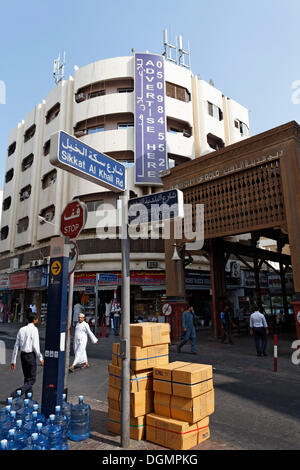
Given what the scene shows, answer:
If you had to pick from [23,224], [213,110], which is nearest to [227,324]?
[213,110]

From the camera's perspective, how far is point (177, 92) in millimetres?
27203

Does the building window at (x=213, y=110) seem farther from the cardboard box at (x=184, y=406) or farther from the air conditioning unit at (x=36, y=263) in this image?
the cardboard box at (x=184, y=406)

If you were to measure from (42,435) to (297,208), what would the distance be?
11340mm

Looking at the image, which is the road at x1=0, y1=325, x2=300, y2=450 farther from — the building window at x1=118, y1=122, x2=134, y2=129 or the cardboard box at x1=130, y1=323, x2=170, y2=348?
the building window at x1=118, y1=122, x2=134, y2=129

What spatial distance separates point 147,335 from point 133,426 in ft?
4.13

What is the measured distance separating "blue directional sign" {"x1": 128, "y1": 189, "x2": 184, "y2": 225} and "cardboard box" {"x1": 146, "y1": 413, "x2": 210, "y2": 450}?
2790 millimetres

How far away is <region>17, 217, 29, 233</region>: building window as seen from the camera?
99.9ft

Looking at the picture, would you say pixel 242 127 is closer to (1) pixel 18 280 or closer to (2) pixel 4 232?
(1) pixel 18 280

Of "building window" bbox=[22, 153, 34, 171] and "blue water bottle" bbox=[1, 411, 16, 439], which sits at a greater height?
"building window" bbox=[22, 153, 34, 171]

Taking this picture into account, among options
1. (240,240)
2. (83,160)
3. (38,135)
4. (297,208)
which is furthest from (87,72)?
(83,160)

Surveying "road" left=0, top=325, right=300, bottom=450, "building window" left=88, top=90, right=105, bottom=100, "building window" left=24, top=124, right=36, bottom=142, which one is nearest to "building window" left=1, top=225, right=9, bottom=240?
"building window" left=24, top=124, right=36, bottom=142

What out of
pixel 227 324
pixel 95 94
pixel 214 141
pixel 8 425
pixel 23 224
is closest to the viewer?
pixel 8 425

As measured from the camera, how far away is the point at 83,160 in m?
4.62

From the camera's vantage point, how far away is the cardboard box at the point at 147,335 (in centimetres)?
473
